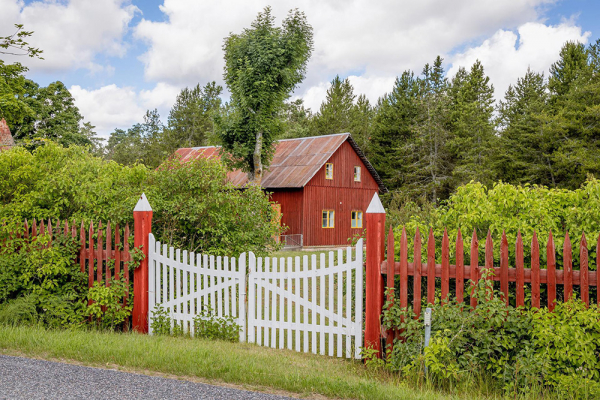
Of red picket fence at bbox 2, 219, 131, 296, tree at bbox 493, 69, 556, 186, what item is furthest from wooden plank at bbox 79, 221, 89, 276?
tree at bbox 493, 69, 556, 186

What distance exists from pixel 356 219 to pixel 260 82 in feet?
31.6

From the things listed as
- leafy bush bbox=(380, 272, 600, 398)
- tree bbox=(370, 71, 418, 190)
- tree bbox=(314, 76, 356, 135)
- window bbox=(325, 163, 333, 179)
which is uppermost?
tree bbox=(314, 76, 356, 135)

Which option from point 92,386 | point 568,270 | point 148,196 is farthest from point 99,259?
point 568,270

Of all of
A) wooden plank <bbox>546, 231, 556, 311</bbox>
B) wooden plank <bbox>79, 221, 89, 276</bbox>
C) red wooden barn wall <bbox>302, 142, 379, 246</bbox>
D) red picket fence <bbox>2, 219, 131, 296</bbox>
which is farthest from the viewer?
red wooden barn wall <bbox>302, 142, 379, 246</bbox>

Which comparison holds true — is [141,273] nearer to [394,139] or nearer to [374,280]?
[374,280]

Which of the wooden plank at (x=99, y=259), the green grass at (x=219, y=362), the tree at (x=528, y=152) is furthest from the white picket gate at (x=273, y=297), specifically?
the tree at (x=528, y=152)

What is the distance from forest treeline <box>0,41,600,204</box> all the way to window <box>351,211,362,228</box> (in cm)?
625

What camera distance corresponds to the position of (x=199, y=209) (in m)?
8.44

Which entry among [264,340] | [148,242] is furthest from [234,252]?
[264,340]

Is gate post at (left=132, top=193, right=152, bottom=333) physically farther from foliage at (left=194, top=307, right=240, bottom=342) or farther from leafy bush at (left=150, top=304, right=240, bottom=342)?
foliage at (left=194, top=307, right=240, bottom=342)

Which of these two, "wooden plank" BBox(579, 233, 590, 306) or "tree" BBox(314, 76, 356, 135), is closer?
"wooden plank" BBox(579, 233, 590, 306)

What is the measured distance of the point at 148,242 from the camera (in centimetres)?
766

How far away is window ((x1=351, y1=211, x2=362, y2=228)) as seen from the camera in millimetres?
29467

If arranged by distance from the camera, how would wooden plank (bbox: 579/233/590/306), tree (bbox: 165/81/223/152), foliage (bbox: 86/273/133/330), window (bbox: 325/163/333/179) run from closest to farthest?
1. wooden plank (bbox: 579/233/590/306)
2. foliage (bbox: 86/273/133/330)
3. window (bbox: 325/163/333/179)
4. tree (bbox: 165/81/223/152)
